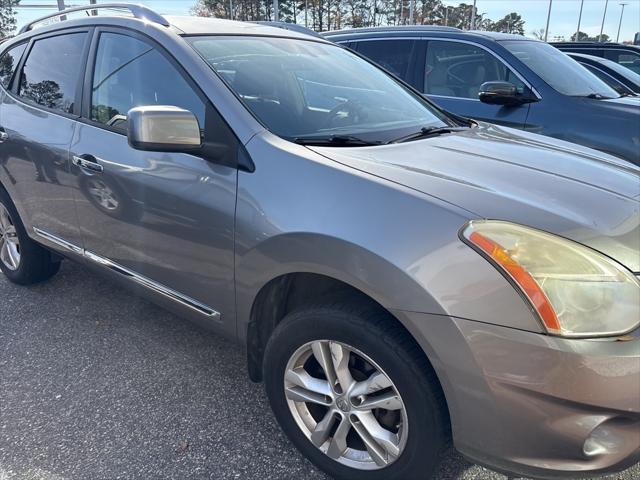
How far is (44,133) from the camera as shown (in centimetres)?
305

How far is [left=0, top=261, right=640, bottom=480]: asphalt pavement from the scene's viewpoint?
2135 millimetres

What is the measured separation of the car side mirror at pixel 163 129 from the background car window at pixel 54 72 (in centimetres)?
114

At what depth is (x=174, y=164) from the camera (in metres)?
2.28

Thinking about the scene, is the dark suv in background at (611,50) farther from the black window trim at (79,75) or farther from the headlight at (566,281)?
the headlight at (566,281)

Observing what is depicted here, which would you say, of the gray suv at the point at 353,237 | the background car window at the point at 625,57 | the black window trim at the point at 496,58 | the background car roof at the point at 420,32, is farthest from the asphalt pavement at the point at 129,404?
the background car window at the point at 625,57

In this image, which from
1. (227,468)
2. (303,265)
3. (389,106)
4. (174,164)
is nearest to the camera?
(303,265)

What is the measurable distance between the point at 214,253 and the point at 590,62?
283 inches

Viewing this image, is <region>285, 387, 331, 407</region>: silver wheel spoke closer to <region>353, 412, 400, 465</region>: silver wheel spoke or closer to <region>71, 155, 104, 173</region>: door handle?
<region>353, 412, 400, 465</region>: silver wheel spoke

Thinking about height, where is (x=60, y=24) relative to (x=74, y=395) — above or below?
above

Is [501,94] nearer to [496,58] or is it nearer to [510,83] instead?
[510,83]

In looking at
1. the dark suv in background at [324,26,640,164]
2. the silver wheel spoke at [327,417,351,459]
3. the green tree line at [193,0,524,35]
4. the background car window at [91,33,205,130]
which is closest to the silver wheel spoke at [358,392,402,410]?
the silver wheel spoke at [327,417,351,459]

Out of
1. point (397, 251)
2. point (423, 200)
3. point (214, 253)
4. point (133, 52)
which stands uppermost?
point (133, 52)

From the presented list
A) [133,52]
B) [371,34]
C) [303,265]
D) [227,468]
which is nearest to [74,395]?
[227,468]

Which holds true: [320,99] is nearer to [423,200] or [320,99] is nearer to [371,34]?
[423,200]
